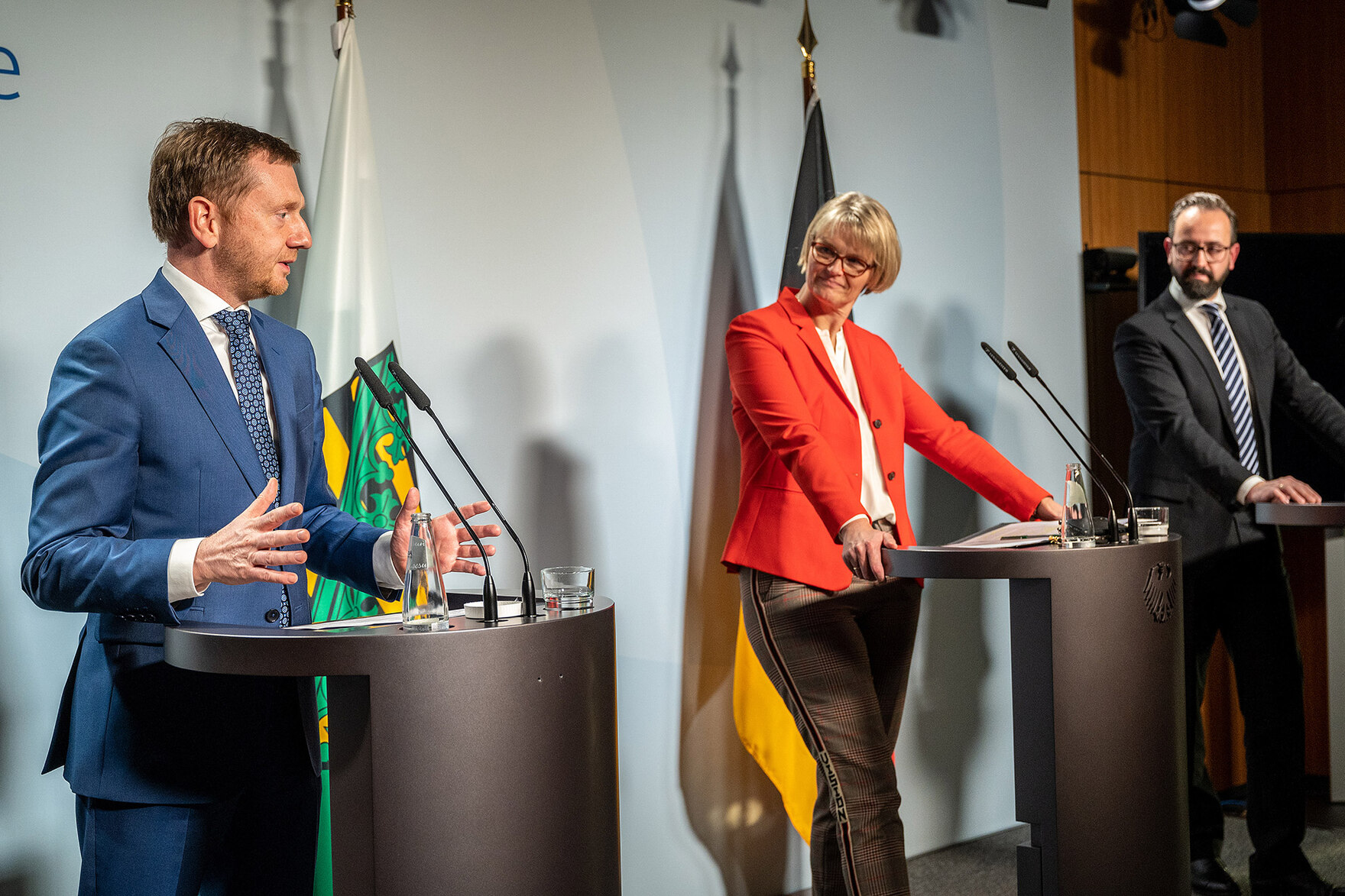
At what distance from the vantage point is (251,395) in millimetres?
1896

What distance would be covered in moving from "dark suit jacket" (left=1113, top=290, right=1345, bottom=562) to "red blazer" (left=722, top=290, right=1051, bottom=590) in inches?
30.1

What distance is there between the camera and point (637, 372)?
11.0 ft

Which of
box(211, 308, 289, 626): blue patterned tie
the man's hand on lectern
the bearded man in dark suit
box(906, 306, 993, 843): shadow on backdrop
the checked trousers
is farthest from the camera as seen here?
box(906, 306, 993, 843): shadow on backdrop

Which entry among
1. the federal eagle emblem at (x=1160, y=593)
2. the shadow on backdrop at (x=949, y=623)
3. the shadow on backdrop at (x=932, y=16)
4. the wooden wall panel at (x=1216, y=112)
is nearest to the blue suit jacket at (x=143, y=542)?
the federal eagle emblem at (x=1160, y=593)

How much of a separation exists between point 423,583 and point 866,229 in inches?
60.5

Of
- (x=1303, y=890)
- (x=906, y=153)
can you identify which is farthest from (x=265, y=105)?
(x=1303, y=890)

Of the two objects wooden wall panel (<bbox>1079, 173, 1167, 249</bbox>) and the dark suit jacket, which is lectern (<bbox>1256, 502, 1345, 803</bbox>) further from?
wooden wall panel (<bbox>1079, 173, 1167, 249</bbox>)

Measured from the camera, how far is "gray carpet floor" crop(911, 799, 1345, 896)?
3.51 metres

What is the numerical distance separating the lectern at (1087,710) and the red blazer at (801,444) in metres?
0.29

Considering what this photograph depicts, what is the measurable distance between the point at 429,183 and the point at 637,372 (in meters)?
0.77

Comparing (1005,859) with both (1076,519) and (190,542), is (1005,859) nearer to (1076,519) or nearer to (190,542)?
(1076,519)

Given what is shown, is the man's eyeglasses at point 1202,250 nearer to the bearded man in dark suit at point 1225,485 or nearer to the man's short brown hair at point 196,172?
the bearded man in dark suit at point 1225,485

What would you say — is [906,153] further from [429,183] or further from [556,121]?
[429,183]

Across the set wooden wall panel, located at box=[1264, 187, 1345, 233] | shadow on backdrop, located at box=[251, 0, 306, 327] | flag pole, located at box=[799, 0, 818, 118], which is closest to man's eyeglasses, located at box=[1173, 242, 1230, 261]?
flag pole, located at box=[799, 0, 818, 118]
